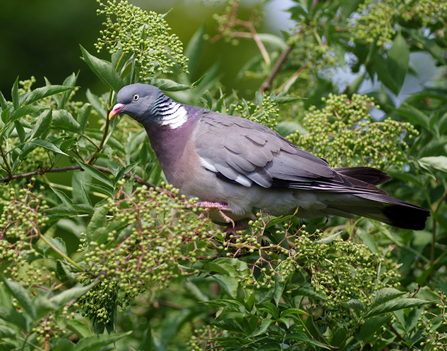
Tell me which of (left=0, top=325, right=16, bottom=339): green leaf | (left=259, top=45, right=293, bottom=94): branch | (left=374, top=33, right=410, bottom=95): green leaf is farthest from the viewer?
(left=259, top=45, right=293, bottom=94): branch

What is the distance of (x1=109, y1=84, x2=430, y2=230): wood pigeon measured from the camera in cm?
252

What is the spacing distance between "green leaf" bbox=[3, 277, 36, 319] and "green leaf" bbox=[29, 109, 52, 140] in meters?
0.89

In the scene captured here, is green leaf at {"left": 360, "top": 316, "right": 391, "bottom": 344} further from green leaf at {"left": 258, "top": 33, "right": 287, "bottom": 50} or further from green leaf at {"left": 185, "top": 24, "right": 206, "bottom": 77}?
green leaf at {"left": 258, "top": 33, "right": 287, "bottom": 50}

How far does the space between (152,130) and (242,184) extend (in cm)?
65

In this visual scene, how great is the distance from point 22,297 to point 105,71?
1185mm

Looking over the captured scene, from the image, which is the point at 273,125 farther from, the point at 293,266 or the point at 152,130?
the point at 293,266

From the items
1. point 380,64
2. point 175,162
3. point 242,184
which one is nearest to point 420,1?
point 380,64

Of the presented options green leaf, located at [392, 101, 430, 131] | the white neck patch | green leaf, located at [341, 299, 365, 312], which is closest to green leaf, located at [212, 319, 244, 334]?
green leaf, located at [341, 299, 365, 312]

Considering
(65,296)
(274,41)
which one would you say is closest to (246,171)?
(65,296)

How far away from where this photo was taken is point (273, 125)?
2684 millimetres

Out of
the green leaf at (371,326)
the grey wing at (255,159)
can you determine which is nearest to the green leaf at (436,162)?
the grey wing at (255,159)

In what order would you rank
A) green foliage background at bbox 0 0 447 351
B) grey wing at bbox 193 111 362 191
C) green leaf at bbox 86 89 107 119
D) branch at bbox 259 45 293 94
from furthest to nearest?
branch at bbox 259 45 293 94, green leaf at bbox 86 89 107 119, grey wing at bbox 193 111 362 191, green foliage background at bbox 0 0 447 351

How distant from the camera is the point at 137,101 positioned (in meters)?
2.46

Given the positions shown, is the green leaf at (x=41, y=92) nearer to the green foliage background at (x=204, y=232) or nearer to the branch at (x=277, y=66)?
the green foliage background at (x=204, y=232)
